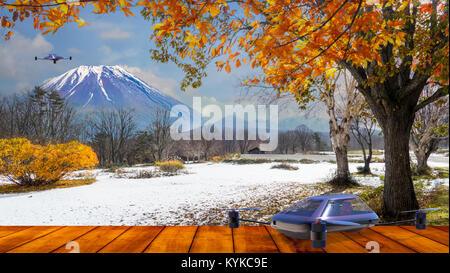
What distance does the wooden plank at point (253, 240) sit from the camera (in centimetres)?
158

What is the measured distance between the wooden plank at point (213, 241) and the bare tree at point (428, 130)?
76.8 inches

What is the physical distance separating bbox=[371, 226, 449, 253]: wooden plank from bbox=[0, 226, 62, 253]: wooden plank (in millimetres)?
2392

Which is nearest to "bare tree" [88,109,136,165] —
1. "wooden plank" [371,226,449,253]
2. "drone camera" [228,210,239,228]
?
"drone camera" [228,210,239,228]

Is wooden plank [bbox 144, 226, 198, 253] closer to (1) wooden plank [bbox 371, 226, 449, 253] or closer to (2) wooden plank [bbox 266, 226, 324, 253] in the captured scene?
(2) wooden plank [bbox 266, 226, 324, 253]

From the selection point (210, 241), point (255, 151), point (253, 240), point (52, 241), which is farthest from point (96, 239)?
point (255, 151)

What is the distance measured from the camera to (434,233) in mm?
1770

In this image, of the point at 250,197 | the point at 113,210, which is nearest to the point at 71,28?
the point at 113,210

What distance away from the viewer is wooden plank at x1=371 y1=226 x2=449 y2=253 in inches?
61.4

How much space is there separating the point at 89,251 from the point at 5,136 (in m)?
2.05

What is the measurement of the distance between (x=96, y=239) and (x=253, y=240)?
111cm

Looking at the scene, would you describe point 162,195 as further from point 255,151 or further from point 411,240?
point 411,240

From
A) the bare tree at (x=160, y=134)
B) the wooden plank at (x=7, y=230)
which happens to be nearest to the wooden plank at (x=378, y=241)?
the bare tree at (x=160, y=134)

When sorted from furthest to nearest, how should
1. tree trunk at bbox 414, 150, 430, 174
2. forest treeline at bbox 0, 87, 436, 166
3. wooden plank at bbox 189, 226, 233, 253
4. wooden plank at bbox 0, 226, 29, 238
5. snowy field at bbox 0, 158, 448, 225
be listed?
1. forest treeline at bbox 0, 87, 436, 166
2. snowy field at bbox 0, 158, 448, 225
3. tree trunk at bbox 414, 150, 430, 174
4. wooden plank at bbox 0, 226, 29, 238
5. wooden plank at bbox 189, 226, 233, 253
